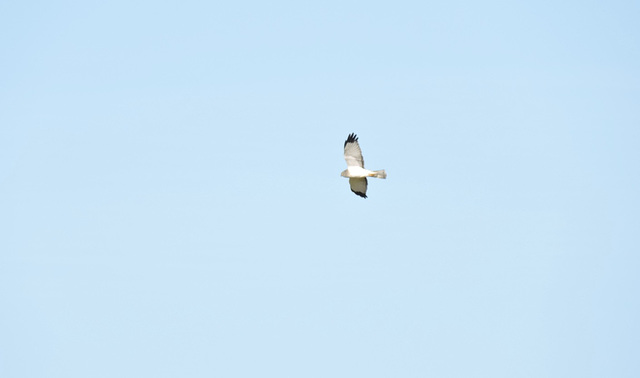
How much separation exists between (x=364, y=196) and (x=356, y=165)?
2037 mm

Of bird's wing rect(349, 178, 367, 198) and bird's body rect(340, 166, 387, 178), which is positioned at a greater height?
bird's body rect(340, 166, 387, 178)

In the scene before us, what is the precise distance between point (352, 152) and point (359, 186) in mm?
2032

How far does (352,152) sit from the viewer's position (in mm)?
38688

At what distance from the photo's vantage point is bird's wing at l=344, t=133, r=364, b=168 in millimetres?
38656

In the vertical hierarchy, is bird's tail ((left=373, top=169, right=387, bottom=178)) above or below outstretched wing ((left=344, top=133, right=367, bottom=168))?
below

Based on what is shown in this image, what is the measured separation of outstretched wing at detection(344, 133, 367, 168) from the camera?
38656 millimetres

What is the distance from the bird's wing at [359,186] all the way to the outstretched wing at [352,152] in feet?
3.03

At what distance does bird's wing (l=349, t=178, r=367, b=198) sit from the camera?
3968 centimetres

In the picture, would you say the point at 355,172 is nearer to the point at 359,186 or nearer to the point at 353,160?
the point at 353,160

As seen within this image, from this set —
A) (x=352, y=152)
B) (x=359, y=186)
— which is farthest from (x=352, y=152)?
(x=359, y=186)

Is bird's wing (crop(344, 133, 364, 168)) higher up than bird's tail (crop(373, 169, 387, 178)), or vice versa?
bird's wing (crop(344, 133, 364, 168))

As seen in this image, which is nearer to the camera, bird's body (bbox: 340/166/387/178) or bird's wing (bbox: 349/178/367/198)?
bird's body (bbox: 340/166/387/178)

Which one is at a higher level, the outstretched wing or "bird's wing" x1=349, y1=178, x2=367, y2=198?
the outstretched wing

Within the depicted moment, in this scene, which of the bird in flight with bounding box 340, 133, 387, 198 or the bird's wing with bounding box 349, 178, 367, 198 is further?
the bird's wing with bounding box 349, 178, 367, 198
